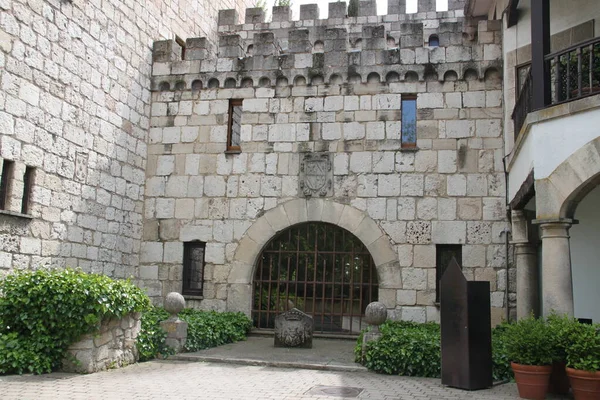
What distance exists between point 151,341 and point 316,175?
4478mm

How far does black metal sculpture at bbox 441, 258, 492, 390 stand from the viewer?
7.30 meters

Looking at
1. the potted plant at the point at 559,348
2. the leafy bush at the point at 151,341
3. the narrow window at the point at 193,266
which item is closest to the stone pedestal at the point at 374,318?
the potted plant at the point at 559,348

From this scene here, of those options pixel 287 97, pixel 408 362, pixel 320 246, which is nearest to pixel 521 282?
pixel 408 362

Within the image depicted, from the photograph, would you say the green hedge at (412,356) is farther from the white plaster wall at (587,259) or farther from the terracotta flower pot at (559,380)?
the white plaster wall at (587,259)

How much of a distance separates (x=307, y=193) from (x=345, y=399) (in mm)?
5625

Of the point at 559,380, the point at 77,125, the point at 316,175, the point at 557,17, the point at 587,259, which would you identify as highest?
the point at 557,17

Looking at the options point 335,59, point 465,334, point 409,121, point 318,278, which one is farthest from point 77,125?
point 465,334

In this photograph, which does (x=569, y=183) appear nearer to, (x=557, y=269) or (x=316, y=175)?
(x=557, y=269)

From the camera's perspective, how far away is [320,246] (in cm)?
1199

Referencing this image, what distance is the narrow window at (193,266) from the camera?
40.3 ft

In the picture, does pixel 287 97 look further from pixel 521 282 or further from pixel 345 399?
pixel 345 399

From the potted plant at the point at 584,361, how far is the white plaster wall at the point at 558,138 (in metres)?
2.07

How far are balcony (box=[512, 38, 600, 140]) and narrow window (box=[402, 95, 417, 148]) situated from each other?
2762 millimetres

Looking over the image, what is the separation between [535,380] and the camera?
6871 mm
